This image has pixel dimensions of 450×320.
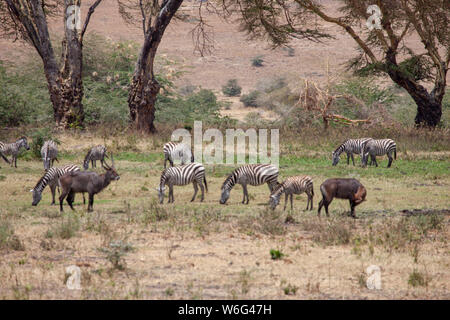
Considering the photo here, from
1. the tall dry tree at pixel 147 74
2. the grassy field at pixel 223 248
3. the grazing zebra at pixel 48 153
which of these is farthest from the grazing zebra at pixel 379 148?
the grazing zebra at pixel 48 153

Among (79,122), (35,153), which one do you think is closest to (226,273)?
(35,153)

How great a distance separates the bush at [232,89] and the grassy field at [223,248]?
38.7 metres

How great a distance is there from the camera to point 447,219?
38.0 feet

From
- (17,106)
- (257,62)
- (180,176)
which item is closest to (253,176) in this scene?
(180,176)

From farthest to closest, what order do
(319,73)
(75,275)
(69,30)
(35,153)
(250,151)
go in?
1. (319,73)
2. (69,30)
3. (250,151)
4. (35,153)
5. (75,275)

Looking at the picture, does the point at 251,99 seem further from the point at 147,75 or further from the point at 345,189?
the point at 345,189

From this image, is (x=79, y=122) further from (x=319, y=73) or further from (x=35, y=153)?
(x=319, y=73)

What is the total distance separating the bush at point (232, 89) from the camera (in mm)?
53312

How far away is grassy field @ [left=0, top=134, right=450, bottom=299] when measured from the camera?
288 inches

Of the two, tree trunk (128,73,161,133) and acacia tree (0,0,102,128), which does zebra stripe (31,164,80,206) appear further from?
acacia tree (0,0,102,128)

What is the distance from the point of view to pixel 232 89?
5341cm

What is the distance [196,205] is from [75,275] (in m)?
5.88

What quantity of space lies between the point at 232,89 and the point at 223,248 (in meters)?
44.8

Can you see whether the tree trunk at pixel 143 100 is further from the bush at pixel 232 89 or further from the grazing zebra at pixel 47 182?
the bush at pixel 232 89
